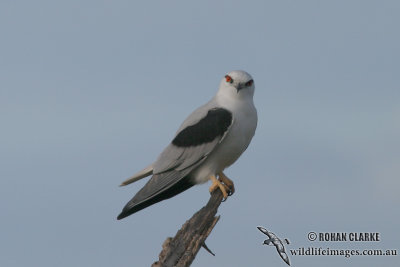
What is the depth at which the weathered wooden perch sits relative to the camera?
35.4ft

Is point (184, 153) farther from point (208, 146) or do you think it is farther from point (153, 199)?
point (153, 199)

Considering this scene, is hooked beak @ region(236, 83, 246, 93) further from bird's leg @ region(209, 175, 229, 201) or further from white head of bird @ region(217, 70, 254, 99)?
bird's leg @ region(209, 175, 229, 201)

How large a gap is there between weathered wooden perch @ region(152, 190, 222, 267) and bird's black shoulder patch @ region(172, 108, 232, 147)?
117 cm

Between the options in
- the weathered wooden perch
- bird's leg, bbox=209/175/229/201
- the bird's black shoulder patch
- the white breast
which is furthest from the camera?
bird's leg, bbox=209/175/229/201

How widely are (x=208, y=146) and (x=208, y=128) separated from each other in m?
0.30

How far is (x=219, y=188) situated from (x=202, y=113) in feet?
4.37

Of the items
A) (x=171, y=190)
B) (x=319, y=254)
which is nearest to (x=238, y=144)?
(x=171, y=190)

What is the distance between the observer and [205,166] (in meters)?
12.4

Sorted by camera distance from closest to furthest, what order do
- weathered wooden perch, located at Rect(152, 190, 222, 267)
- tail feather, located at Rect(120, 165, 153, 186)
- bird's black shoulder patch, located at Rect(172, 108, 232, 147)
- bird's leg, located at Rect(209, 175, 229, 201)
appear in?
weathered wooden perch, located at Rect(152, 190, 222, 267) < bird's black shoulder patch, located at Rect(172, 108, 232, 147) < bird's leg, located at Rect(209, 175, 229, 201) < tail feather, located at Rect(120, 165, 153, 186)

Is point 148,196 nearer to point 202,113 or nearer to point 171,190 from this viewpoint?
point 171,190

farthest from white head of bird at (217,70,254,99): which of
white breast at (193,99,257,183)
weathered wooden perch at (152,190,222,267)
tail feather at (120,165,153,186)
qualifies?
weathered wooden perch at (152,190,222,267)

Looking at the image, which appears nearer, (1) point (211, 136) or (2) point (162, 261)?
(2) point (162, 261)

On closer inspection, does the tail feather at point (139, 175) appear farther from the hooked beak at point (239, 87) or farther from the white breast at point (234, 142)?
the hooked beak at point (239, 87)

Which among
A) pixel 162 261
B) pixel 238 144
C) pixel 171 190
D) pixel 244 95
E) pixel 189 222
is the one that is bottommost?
pixel 162 261
